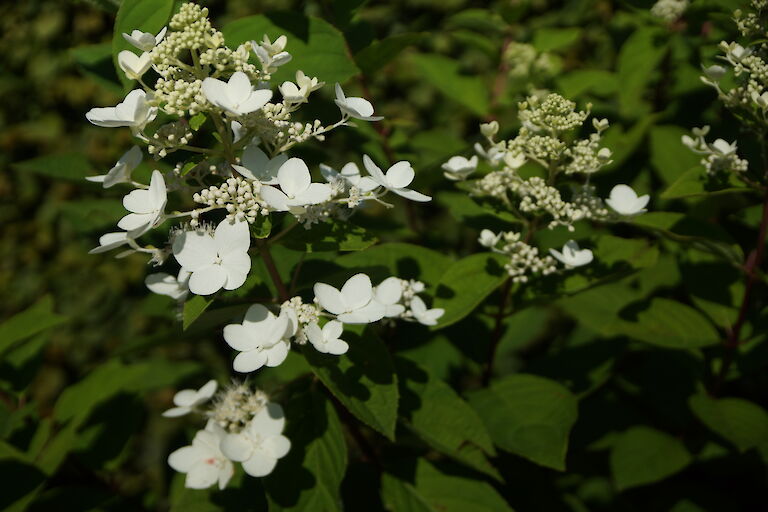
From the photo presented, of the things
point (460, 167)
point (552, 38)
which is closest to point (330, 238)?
point (460, 167)

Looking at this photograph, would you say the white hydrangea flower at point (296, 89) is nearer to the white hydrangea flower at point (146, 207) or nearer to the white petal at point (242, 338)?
the white hydrangea flower at point (146, 207)

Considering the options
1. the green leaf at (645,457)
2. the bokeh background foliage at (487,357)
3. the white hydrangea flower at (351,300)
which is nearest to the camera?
the white hydrangea flower at (351,300)

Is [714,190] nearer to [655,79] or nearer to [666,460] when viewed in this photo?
[666,460]

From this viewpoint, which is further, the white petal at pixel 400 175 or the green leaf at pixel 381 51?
the green leaf at pixel 381 51

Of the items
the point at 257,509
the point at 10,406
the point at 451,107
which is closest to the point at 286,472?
the point at 257,509

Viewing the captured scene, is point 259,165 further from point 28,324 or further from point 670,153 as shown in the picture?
point 670,153

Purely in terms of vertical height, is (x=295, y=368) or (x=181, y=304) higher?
(x=181, y=304)

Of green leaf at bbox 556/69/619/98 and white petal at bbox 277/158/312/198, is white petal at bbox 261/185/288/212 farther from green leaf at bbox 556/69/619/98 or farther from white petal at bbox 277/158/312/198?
green leaf at bbox 556/69/619/98

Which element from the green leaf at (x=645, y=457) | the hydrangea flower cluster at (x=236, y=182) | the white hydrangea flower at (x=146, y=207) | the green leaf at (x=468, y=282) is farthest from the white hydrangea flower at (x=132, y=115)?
the green leaf at (x=645, y=457)
